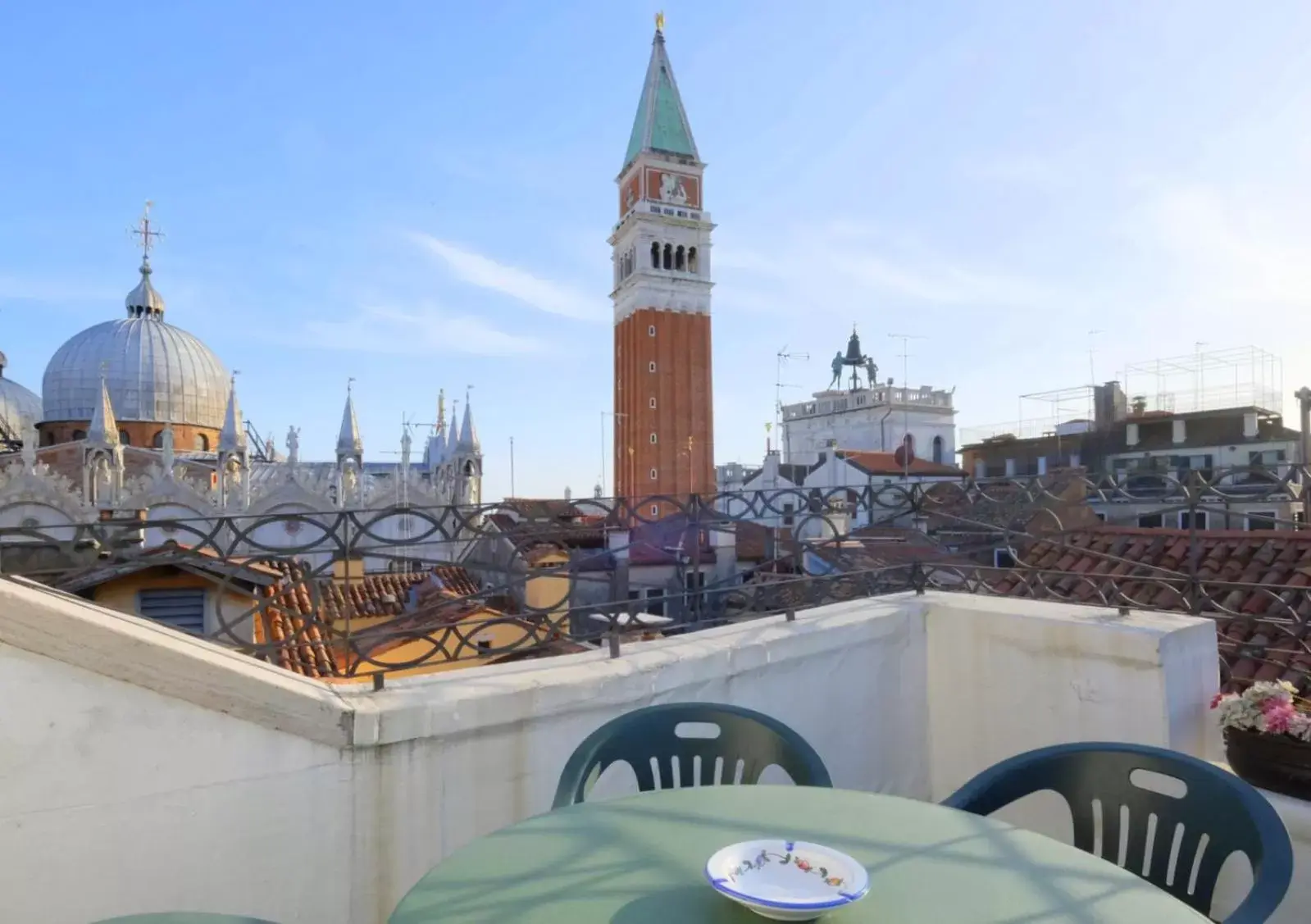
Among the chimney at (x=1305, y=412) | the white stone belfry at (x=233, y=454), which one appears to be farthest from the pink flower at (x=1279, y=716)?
the white stone belfry at (x=233, y=454)

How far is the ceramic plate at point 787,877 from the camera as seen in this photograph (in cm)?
132

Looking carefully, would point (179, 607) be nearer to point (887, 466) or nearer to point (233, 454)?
point (233, 454)

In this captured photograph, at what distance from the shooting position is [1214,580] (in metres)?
3.97

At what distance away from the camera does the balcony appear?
1868 millimetres

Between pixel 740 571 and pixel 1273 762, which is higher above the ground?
pixel 740 571

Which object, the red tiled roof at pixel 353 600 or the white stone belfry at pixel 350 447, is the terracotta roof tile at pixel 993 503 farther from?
the white stone belfry at pixel 350 447

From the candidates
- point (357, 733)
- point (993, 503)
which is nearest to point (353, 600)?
point (993, 503)

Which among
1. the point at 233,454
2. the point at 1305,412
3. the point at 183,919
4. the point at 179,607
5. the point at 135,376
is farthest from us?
the point at 135,376

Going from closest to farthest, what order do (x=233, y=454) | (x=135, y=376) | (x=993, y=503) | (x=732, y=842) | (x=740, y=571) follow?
(x=732, y=842)
(x=993, y=503)
(x=740, y=571)
(x=233, y=454)
(x=135, y=376)

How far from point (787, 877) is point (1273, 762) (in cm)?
198

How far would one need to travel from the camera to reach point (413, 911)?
1340mm

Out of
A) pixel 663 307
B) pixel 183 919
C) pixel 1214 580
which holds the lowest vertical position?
pixel 183 919

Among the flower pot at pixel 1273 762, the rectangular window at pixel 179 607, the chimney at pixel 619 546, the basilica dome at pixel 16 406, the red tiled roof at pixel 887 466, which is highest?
the basilica dome at pixel 16 406

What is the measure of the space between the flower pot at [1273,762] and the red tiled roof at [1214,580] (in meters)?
0.96
